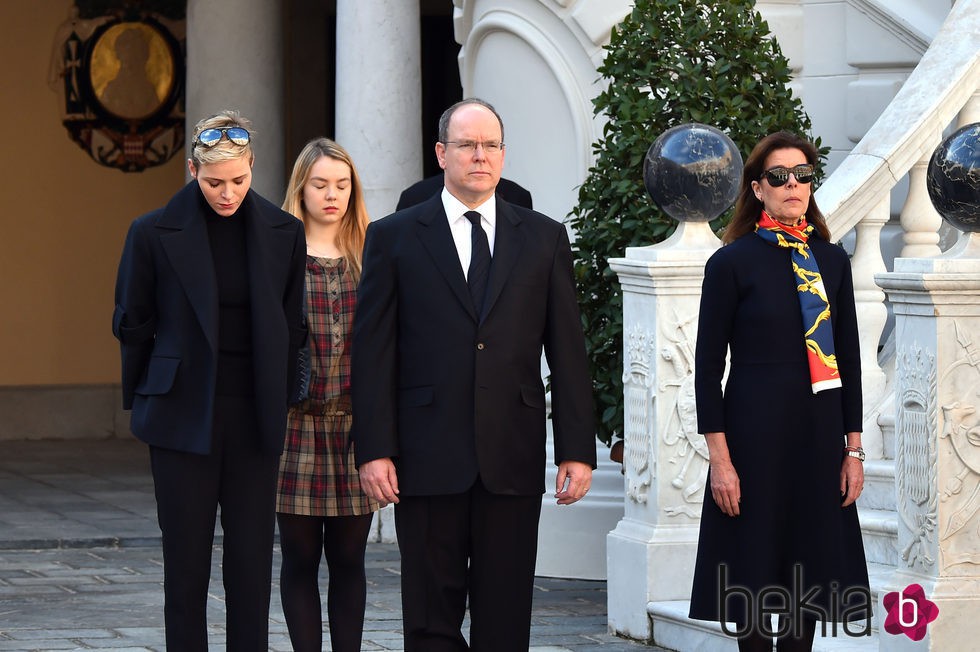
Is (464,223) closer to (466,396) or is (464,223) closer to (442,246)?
(442,246)

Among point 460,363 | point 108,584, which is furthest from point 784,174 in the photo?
point 108,584

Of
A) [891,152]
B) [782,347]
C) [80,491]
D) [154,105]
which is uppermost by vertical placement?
[154,105]

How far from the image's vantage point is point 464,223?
483 centimetres

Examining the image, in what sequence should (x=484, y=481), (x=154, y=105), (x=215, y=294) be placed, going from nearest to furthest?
(x=484, y=481) → (x=215, y=294) → (x=154, y=105)

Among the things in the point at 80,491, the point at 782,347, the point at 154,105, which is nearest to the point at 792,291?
the point at 782,347

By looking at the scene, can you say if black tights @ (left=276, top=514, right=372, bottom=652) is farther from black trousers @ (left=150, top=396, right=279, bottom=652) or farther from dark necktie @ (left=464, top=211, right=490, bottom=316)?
dark necktie @ (left=464, top=211, right=490, bottom=316)

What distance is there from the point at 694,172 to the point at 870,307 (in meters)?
1.00

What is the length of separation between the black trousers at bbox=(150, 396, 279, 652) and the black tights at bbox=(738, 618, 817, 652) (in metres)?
1.32

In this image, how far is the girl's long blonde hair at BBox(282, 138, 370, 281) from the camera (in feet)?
19.2

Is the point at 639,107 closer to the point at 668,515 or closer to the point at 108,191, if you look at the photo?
the point at 668,515

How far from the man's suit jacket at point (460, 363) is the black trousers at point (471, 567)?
71mm

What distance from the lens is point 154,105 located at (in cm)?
1380

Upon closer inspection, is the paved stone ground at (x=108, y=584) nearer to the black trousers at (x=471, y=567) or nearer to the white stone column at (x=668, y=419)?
the white stone column at (x=668, y=419)

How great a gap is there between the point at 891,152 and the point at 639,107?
3.63 feet
